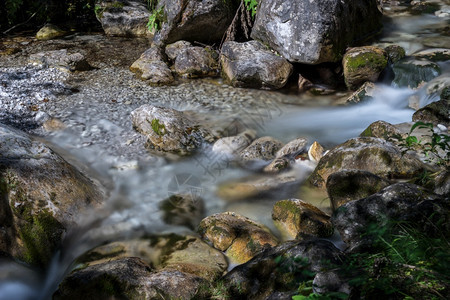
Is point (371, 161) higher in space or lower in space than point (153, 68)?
higher

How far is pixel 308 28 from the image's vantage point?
6629 mm

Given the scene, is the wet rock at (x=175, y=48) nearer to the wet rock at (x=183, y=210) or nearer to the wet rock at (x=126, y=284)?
the wet rock at (x=183, y=210)

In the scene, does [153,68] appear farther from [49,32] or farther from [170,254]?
[170,254]

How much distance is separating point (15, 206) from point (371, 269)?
9.26ft

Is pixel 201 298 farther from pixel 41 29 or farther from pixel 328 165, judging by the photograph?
pixel 41 29

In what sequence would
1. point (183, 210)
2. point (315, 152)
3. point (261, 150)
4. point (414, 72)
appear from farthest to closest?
point (414, 72)
point (261, 150)
point (315, 152)
point (183, 210)

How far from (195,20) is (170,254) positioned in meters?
5.78

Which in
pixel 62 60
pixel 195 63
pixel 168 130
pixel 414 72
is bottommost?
pixel 62 60

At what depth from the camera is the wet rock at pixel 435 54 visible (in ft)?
22.7

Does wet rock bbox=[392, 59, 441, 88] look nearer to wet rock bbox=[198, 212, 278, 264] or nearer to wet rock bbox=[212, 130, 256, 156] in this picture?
wet rock bbox=[212, 130, 256, 156]

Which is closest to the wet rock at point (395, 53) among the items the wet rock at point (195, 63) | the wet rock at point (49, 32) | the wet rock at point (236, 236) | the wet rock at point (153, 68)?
the wet rock at point (195, 63)

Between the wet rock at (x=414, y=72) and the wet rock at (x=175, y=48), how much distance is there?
13.0 feet

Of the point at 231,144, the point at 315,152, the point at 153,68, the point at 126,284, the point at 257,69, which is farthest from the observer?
the point at 153,68

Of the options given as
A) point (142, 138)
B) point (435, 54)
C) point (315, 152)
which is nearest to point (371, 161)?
point (315, 152)
